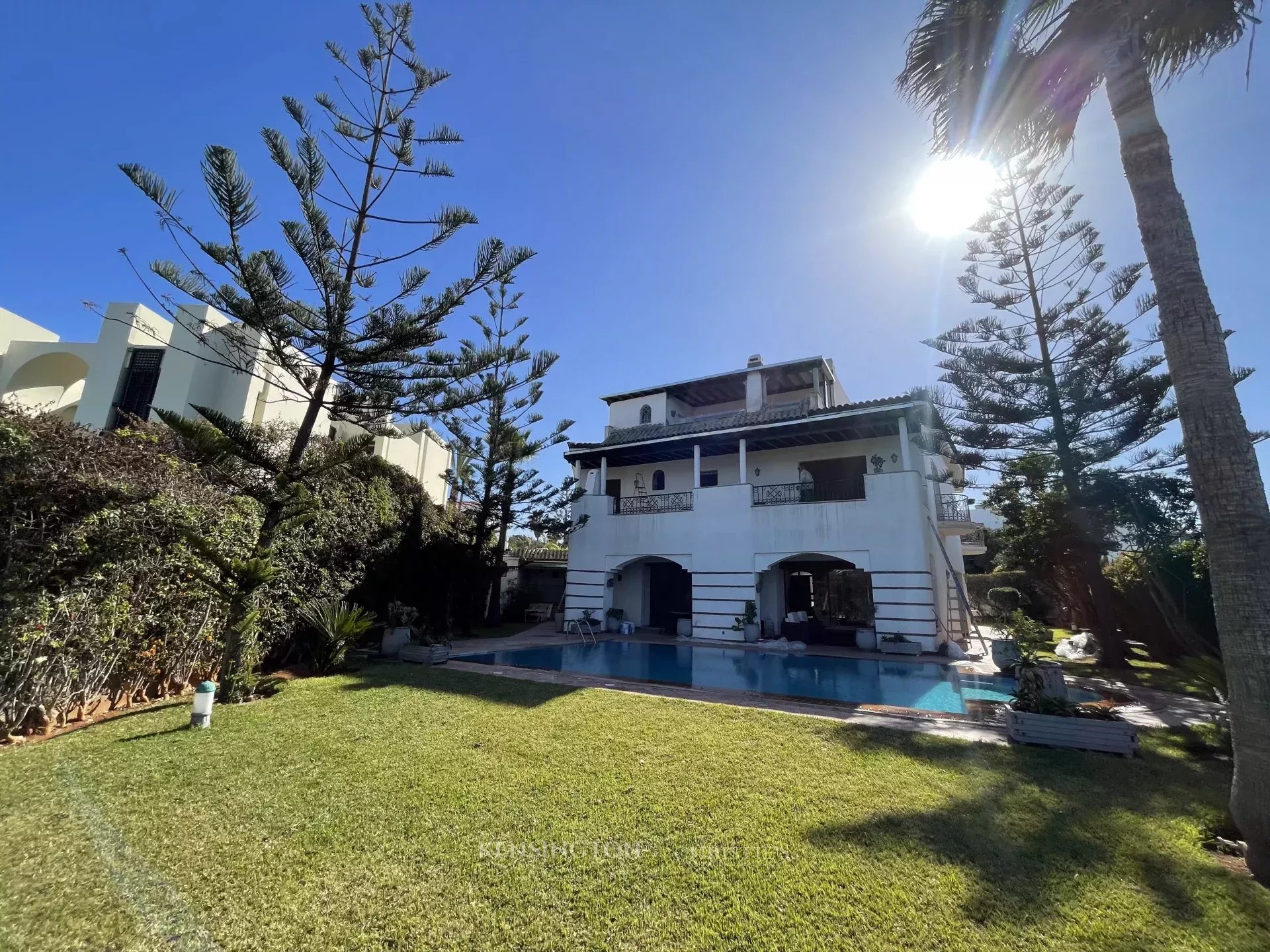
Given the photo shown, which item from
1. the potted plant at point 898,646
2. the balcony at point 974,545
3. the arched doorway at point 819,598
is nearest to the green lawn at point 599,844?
the potted plant at point 898,646

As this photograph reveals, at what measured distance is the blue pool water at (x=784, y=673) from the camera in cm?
759

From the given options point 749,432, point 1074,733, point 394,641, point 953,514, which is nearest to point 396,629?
point 394,641

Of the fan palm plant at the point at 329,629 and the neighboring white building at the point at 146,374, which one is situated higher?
the neighboring white building at the point at 146,374

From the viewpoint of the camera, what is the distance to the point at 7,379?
52.9ft

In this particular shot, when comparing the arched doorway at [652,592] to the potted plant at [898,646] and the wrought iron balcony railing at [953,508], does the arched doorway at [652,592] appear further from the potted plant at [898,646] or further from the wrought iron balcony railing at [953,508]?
the wrought iron balcony railing at [953,508]

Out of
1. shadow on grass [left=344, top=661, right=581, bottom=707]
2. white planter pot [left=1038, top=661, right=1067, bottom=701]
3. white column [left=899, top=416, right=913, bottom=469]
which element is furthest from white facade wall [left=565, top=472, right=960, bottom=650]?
shadow on grass [left=344, top=661, right=581, bottom=707]

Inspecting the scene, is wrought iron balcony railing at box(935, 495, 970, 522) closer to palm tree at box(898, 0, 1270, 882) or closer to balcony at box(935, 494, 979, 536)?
balcony at box(935, 494, 979, 536)

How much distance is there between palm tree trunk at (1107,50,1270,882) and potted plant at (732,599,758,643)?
424 inches

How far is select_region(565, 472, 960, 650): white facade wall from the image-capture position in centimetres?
1242

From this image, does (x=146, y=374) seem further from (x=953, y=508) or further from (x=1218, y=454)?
(x=953, y=508)

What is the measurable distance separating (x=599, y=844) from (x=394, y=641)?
800 cm

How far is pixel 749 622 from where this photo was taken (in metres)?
13.9

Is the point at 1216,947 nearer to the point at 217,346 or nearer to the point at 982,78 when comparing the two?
the point at 982,78

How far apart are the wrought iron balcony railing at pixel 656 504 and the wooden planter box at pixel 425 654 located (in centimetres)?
813
